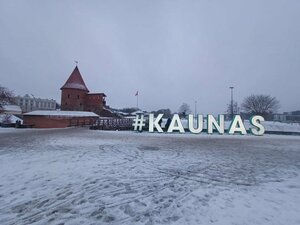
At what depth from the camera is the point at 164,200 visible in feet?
15.9

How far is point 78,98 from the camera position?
177 ft

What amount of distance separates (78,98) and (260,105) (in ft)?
182

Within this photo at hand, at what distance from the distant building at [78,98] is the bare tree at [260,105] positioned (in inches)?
1806

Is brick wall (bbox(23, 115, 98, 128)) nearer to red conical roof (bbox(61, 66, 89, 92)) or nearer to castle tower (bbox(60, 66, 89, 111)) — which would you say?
castle tower (bbox(60, 66, 89, 111))

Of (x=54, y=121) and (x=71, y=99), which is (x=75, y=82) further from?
(x=54, y=121)

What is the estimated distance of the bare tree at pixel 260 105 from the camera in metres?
66.7

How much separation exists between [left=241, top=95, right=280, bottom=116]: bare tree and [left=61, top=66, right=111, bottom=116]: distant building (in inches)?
1806

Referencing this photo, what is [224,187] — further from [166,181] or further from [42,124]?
[42,124]

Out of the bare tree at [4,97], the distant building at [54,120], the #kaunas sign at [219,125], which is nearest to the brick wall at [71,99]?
the distant building at [54,120]

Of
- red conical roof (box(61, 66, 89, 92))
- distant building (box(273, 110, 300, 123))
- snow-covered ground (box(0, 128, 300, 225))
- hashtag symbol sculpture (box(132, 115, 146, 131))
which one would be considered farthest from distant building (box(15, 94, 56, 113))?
snow-covered ground (box(0, 128, 300, 225))

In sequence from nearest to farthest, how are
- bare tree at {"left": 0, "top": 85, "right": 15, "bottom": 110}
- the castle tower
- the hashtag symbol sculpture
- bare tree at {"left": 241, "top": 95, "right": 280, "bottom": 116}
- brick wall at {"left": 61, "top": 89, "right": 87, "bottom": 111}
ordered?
1. the hashtag symbol sculpture
2. bare tree at {"left": 0, "top": 85, "right": 15, "bottom": 110}
3. brick wall at {"left": 61, "top": 89, "right": 87, "bottom": 111}
4. the castle tower
5. bare tree at {"left": 241, "top": 95, "right": 280, "bottom": 116}

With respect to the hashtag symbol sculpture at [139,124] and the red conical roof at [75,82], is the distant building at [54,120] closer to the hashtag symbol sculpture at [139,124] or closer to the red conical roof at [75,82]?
the red conical roof at [75,82]

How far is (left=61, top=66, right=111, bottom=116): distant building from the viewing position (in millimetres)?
52781

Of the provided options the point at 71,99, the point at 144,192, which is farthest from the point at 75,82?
the point at 144,192
